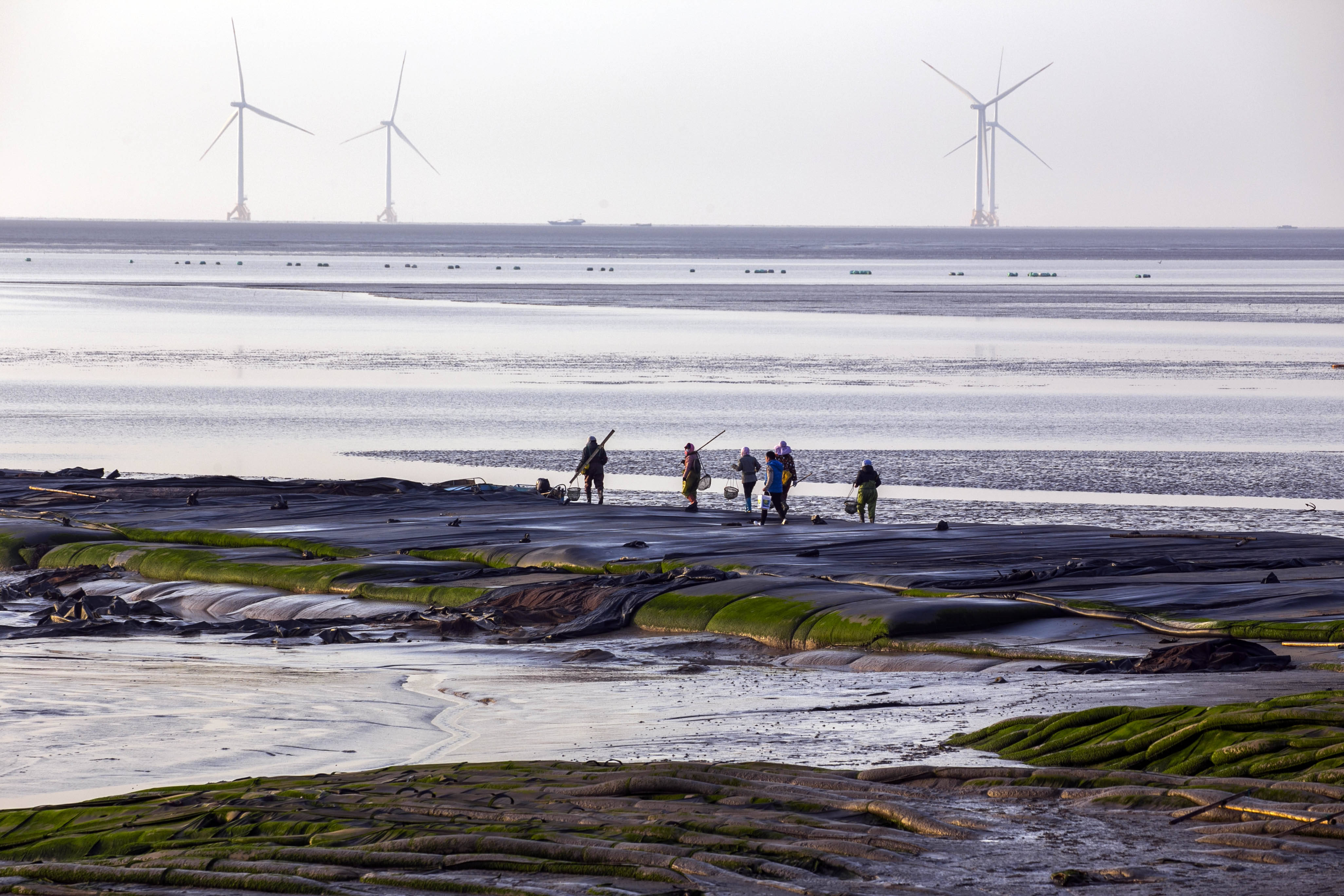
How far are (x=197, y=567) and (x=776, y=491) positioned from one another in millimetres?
9877

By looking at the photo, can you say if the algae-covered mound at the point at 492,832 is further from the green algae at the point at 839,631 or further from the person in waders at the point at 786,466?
the person in waders at the point at 786,466

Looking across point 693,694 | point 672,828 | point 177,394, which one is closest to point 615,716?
point 693,694

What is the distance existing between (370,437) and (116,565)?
17.4m

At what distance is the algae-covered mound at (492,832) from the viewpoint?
10.7 metres

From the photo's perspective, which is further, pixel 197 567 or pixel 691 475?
pixel 691 475

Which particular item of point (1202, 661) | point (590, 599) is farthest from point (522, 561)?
point (1202, 661)

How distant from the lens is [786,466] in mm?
30516

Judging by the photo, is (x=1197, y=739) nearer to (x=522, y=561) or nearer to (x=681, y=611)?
(x=681, y=611)

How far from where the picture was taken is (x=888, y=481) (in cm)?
3778

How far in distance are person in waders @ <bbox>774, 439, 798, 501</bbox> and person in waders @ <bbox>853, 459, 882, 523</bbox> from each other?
1.15 m

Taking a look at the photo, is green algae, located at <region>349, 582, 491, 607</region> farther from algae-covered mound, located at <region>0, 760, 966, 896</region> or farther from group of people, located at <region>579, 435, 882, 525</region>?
algae-covered mound, located at <region>0, 760, 966, 896</region>

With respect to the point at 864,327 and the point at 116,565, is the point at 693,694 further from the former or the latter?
the point at 864,327

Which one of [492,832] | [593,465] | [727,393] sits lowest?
[492,832]

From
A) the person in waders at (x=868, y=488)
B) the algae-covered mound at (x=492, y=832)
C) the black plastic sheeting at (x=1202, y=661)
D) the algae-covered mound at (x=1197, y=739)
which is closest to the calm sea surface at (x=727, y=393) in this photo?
the person in waders at (x=868, y=488)
